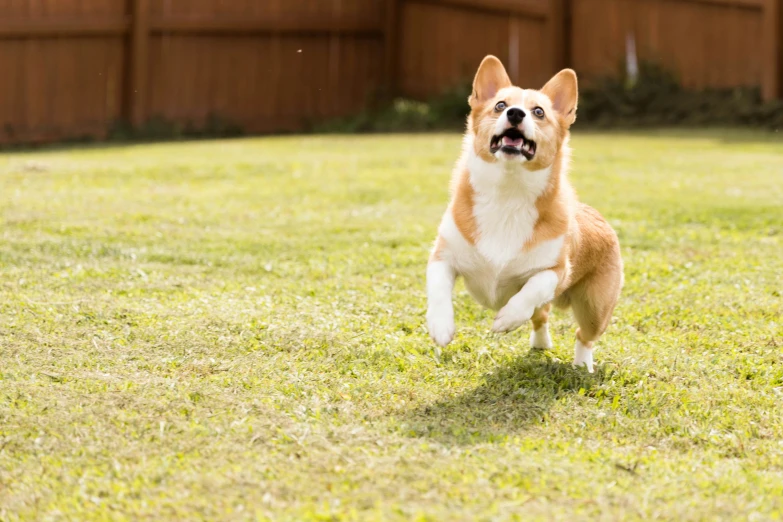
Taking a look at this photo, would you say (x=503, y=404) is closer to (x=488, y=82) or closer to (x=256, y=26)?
(x=488, y=82)

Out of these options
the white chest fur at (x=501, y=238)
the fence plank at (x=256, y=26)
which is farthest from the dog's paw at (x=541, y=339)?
the fence plank at (x=256, y=26)

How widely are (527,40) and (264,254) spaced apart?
8903mm

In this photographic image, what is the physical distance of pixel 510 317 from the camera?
147 inches

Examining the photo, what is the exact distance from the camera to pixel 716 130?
12578mm

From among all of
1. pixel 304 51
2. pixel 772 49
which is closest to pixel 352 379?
pixel 772 49

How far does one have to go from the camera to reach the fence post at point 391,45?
15.5 meters

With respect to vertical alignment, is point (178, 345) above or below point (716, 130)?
below

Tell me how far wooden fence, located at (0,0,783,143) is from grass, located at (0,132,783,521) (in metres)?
5.75

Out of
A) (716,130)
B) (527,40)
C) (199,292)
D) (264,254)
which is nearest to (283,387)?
(199,292)

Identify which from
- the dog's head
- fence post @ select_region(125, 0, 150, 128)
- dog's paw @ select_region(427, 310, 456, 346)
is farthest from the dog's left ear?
fence post @ select_region(125, 0, 150, 128)

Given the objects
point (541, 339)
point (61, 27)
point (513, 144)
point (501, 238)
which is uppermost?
point (61, 27)

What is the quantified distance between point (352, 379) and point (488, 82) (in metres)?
1.24

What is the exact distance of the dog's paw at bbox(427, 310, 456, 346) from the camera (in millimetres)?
3701

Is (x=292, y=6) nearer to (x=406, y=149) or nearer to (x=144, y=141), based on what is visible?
(x=144, y=141)
